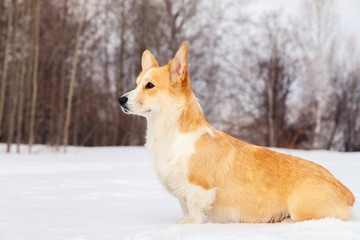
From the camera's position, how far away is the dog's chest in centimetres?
288

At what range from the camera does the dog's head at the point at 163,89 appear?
292cm

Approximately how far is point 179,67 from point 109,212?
1.47 metres

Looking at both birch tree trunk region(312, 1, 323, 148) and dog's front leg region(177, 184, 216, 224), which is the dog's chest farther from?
birch tree trunk region(312, 1, 323, 148)

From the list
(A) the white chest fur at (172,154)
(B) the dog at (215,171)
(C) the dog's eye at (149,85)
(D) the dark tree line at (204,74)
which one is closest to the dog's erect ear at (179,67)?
(B) the dog at (215,171)

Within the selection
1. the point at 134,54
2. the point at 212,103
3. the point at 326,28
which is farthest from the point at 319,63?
the point at 134,54

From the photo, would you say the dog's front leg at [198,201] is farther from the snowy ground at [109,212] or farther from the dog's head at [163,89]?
the dog's head at [163,89]

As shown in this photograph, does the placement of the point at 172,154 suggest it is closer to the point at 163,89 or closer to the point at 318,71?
the point at 163,89

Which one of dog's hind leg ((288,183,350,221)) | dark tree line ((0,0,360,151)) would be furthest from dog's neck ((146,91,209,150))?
dark tree line ((0,0,360,151))

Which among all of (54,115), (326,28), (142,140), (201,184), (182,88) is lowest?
(142,140)

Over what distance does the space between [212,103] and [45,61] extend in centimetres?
709

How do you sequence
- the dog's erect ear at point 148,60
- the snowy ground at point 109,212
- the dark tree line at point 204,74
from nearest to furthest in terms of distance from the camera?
the snowy ground at point 109,212 → the dog's erect ear at point 148,60 → the dark tree line at point 204,74

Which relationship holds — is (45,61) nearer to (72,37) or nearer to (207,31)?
(72,37)

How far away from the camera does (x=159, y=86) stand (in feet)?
9.71

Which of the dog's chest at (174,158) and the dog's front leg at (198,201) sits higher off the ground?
the dog's chest at (174,158)
